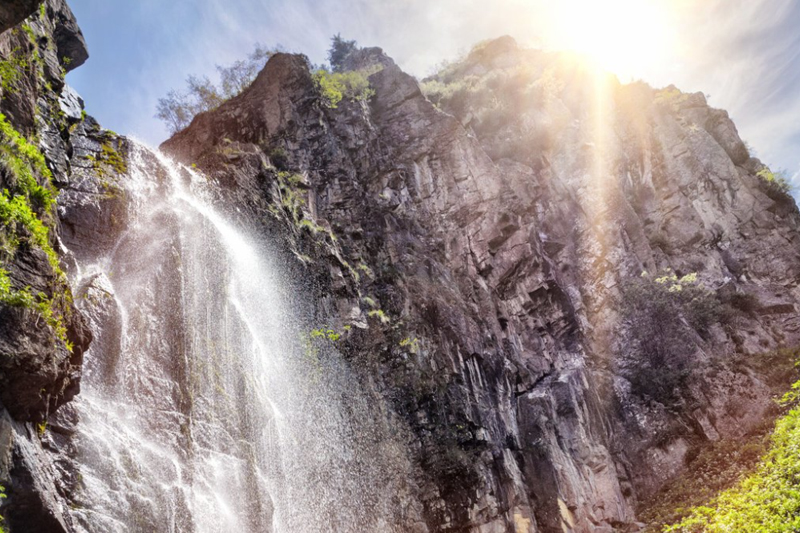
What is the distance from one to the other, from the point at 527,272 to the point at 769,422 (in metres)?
11.9

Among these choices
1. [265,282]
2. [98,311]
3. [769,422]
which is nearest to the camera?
[98,311]

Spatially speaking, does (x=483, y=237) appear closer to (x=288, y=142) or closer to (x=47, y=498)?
(x=288, y=142)

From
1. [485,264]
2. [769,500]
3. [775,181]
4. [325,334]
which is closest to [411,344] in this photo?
[325,334]

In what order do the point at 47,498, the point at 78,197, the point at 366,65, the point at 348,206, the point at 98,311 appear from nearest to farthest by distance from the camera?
the point at 47,498
the point at 98,311
the point at 78,197
the point at 348,206
the point at 366,65

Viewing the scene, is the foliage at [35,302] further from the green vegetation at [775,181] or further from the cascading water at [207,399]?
the green vegetation at [775,181]

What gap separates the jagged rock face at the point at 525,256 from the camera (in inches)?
703

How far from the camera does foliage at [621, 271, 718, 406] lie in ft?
73.3

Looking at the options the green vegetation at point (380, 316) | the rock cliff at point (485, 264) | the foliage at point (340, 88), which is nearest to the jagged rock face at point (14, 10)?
the rock cliff at point (485, 264)

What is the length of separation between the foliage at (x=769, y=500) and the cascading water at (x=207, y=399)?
9.24m

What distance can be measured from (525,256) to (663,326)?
7.97 meters

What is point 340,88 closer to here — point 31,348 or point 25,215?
point 25,215

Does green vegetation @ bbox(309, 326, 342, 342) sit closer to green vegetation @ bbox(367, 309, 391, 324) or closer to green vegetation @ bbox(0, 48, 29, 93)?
green vegetation @ bbox(367, 309, 391, 324)

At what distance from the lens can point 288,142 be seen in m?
24.0

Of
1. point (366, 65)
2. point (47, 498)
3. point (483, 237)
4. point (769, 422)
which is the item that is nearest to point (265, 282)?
point (47, 498)
